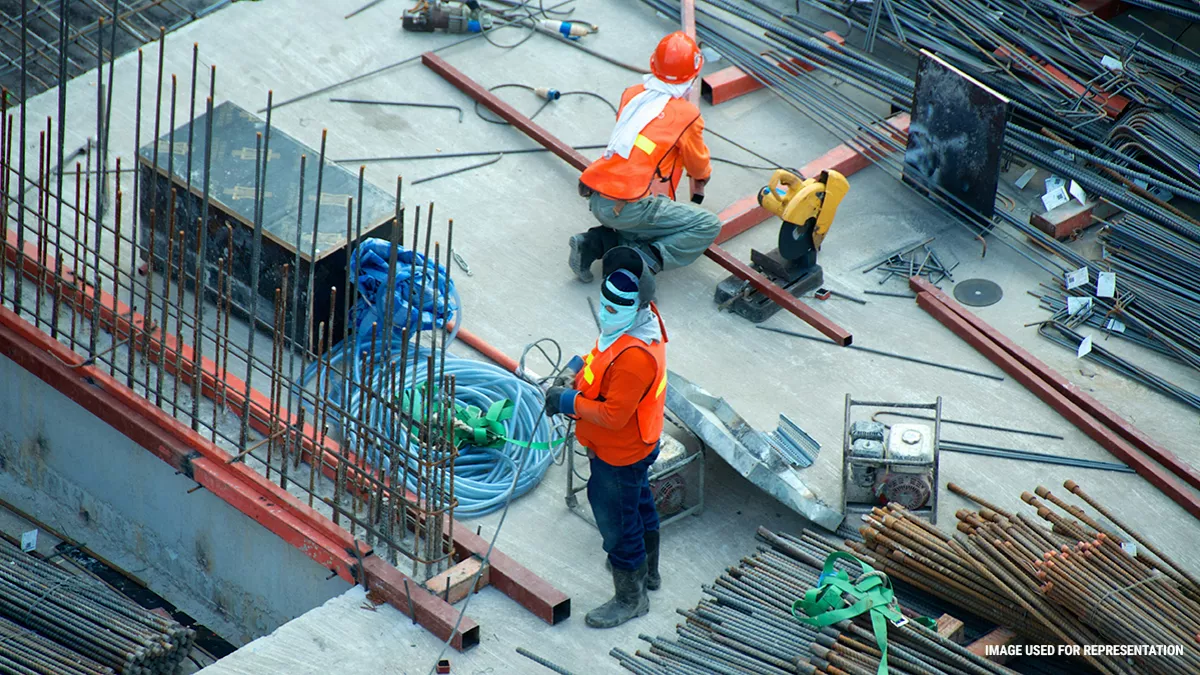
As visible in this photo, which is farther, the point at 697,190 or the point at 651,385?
the point at 697,190

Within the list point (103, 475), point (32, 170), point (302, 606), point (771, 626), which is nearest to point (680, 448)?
point (771, 626)

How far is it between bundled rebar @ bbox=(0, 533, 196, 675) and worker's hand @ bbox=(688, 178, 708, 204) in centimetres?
455

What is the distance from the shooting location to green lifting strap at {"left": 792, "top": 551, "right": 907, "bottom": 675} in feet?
29.9

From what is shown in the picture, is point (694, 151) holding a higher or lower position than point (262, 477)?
higher

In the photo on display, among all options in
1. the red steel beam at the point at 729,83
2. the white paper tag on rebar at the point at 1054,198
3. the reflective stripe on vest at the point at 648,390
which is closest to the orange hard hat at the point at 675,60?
the red steel beam at the point at 729,83

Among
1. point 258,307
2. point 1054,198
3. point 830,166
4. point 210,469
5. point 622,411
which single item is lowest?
point 210,469

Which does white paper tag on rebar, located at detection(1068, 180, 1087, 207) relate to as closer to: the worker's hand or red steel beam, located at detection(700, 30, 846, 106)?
red steel beam, located at detection(700, 30, 846, 106)

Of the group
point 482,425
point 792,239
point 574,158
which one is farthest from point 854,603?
point 574,158

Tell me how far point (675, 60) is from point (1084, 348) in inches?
130

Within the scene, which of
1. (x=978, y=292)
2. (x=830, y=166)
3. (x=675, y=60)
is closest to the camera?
(x=675, y=60)

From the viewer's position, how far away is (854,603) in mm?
9188

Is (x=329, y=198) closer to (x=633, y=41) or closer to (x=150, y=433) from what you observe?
(x=150, y=433)

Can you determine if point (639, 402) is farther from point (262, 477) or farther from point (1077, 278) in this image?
point (1077, 278)

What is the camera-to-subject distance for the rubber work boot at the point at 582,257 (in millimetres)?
12359
